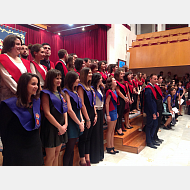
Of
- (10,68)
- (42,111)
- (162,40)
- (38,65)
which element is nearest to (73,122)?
(42,111)

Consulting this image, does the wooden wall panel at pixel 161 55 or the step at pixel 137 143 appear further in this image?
the wooden wall panel at pixel 161 55

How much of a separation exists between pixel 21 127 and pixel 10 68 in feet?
2.06

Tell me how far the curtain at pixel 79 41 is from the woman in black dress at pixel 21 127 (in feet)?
21.6

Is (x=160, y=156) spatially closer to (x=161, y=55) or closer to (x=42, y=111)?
(x=42, y=111)

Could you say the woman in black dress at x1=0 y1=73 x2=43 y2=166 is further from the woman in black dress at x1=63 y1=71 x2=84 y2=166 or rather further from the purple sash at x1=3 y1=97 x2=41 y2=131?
the woman in black dress at x1=63 y1=71 x2=84 y2=166

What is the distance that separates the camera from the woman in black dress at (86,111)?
91.4 inches

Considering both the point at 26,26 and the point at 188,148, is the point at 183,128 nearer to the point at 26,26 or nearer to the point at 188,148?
the point at 188,148

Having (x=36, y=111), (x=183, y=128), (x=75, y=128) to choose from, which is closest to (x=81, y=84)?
(x=75, y=128)

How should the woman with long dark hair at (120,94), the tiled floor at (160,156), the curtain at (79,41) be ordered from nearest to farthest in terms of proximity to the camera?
the tiled floor at (160,156)
the woman with long dark hair at (120,94)
the curtain at (79,41)

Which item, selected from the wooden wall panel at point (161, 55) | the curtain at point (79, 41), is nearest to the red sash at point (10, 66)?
the curtain at point (79, 41)

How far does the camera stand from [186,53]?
314 inches

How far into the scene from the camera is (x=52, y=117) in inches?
64.1

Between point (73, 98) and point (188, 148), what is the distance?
3.17m

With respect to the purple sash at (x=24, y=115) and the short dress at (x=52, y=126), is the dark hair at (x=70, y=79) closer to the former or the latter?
the short dress at (x=52, y=126)
